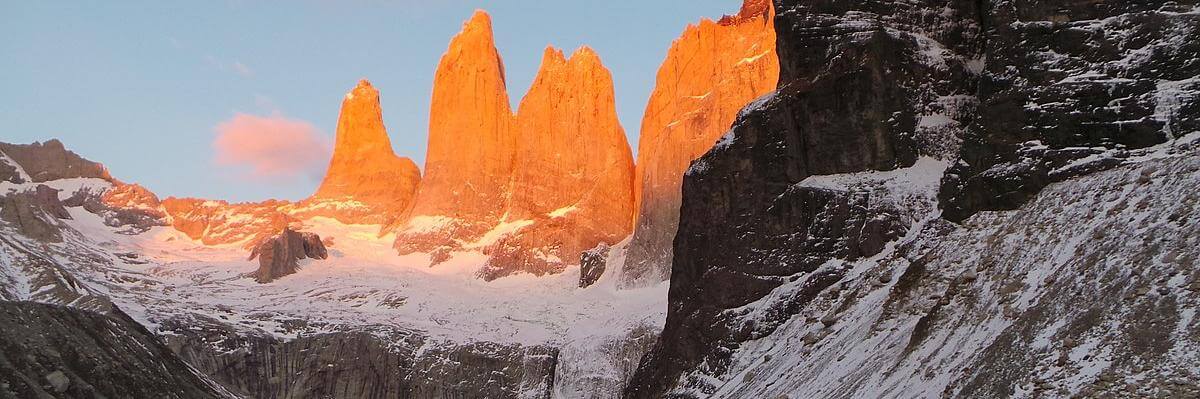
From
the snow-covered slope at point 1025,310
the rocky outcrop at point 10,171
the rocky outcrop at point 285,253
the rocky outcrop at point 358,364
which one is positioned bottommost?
the rocky outcrop at point 358,364

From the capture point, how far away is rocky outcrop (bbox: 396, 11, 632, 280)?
123m

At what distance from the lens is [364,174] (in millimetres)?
144500

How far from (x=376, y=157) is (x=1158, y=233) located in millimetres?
114457

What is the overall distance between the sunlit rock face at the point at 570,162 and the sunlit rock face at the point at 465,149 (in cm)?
219

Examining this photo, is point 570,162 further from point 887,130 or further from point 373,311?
Answer: point 887,130

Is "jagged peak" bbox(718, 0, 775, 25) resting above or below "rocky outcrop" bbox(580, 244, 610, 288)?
above

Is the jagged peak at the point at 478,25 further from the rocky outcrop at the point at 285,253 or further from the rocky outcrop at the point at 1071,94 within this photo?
the rocky outcrop at the point at 1071,94

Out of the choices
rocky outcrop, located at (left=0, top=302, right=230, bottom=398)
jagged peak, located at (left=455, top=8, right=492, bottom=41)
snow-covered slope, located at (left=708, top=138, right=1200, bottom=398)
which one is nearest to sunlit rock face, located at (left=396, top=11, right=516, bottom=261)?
jagged peak, located at (left=455, top=8, right=492, bottom=41)

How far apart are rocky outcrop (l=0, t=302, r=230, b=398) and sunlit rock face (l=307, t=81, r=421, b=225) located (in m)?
91.1

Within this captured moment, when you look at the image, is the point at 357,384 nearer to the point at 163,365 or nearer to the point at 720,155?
the point at 720,155

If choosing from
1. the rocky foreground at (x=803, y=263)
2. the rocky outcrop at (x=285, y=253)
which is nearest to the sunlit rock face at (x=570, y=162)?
the rocky foreground at (x=803, y=263)

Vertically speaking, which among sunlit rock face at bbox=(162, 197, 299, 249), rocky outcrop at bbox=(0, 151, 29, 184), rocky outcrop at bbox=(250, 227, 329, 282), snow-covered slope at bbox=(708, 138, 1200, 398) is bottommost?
snow-covered slope at bbox=(708, 138, 1200, 398)

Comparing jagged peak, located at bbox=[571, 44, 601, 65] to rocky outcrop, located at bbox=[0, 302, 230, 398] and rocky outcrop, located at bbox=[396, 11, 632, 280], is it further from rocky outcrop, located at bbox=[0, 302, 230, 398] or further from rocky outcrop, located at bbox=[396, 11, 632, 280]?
rocky outcrop, located at bbox=[0, 302, 230, 398]

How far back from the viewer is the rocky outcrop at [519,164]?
122812 mm
